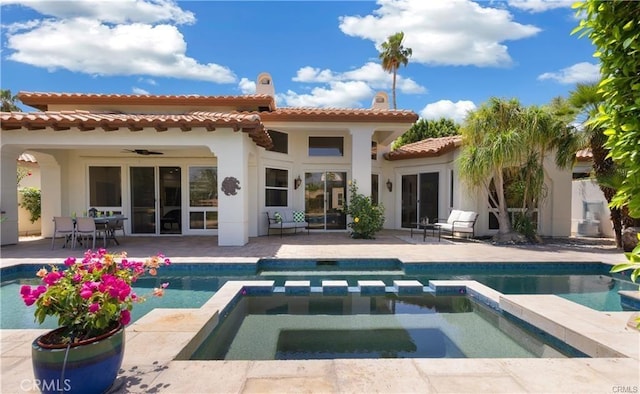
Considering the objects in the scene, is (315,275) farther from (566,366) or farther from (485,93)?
(485,93)

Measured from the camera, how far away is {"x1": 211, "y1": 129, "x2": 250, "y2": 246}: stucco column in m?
9.47

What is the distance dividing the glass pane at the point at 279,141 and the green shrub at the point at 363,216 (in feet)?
11.0

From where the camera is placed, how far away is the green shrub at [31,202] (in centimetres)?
1276

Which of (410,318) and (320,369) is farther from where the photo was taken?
(410,318)

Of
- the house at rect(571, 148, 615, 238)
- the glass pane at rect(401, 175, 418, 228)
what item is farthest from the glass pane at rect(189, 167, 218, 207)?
the house at rect(571, 148, 615, 238)

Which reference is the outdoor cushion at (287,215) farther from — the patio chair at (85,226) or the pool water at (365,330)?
the pool water at (365,330)

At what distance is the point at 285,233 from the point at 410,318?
26.7ft

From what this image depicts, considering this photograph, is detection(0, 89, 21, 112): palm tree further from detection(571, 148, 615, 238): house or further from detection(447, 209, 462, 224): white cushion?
detection(571, 148, 615, 238): house

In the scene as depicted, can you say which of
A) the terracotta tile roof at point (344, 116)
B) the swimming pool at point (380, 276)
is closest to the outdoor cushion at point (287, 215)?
the terracotta tile roof at point (344, 116)

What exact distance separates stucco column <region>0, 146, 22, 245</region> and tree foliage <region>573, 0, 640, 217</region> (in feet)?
44.3

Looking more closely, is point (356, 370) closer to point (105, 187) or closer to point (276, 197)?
point (276, 197)

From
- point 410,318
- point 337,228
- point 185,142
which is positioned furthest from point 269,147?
point 410,318

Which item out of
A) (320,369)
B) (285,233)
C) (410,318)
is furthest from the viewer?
(285,233)

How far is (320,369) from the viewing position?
2947 mm
